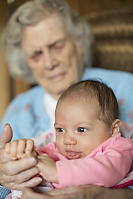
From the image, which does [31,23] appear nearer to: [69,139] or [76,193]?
[69,139]

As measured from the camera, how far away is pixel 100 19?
2.03 meters

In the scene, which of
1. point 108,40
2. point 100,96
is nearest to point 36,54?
point 108,40

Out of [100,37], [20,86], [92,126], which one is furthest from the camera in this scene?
[20,86]

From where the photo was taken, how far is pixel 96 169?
892mm

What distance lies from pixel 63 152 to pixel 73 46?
829mm

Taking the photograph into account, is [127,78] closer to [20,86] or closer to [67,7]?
[67,7]

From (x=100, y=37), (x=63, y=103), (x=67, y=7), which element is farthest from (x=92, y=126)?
(x=100, y=37)

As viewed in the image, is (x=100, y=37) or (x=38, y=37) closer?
(x=38, y=37)

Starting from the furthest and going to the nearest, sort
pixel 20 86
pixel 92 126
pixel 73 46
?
pixel 20 86
pixel 73 46
pixel 92 126

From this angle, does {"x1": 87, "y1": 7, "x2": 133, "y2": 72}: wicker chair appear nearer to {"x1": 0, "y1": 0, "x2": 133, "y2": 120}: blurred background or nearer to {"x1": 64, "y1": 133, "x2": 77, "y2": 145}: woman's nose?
{"x1": 0, "y1": 0, "x2": 133, "y2": 120}: blurred background

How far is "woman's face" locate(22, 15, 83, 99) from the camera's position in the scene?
1563 millimetres

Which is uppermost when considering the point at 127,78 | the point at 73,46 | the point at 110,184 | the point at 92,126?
the point at 73,46

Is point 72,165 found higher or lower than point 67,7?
lower

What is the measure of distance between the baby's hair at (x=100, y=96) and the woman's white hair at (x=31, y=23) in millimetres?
593
